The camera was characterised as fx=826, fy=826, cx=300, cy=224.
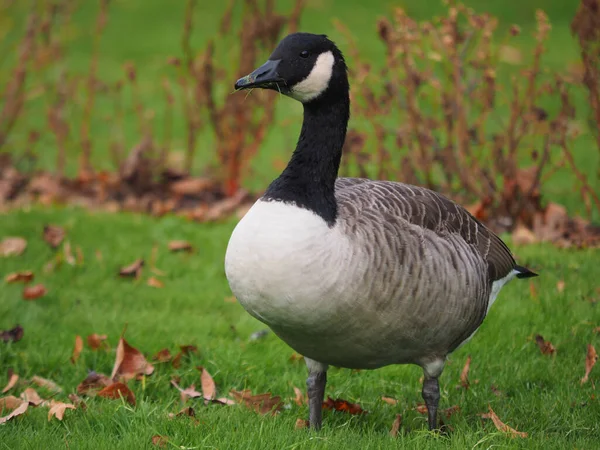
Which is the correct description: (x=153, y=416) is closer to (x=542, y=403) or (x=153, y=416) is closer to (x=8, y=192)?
(x=542, y=403)

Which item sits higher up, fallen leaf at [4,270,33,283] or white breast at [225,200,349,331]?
white breast at [225,200,349,331]

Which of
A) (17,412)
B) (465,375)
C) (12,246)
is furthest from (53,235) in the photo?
(465,375)

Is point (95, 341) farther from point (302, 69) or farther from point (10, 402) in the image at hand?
point (302, 69)

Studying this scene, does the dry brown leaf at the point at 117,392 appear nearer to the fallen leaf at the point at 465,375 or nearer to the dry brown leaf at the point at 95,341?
the dry brown leaf at the point at 95,341

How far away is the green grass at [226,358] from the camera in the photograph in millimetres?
3793

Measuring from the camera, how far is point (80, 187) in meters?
8.70

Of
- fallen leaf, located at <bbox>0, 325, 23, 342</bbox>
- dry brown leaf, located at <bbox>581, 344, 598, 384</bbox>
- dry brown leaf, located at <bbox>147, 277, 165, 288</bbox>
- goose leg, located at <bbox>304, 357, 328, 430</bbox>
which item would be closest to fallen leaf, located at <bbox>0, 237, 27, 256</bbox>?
dry brown leaf, located at <bbox>147, 277, 165, 288</bbox>

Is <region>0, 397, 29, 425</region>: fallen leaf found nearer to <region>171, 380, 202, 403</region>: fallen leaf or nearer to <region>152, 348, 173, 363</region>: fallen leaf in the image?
<region>171, 380, 202, 403</region>: fallen leaf

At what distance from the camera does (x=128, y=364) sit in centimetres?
482

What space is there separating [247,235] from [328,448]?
1.00 metres

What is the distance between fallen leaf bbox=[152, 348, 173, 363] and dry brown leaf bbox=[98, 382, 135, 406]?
0.48 meters

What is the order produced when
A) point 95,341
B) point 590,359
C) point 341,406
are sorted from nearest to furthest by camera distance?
1. point 341,406
2. point 590,359
3. point 95,341

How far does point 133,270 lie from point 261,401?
230 centimetres

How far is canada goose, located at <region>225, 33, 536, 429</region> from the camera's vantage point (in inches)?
141
